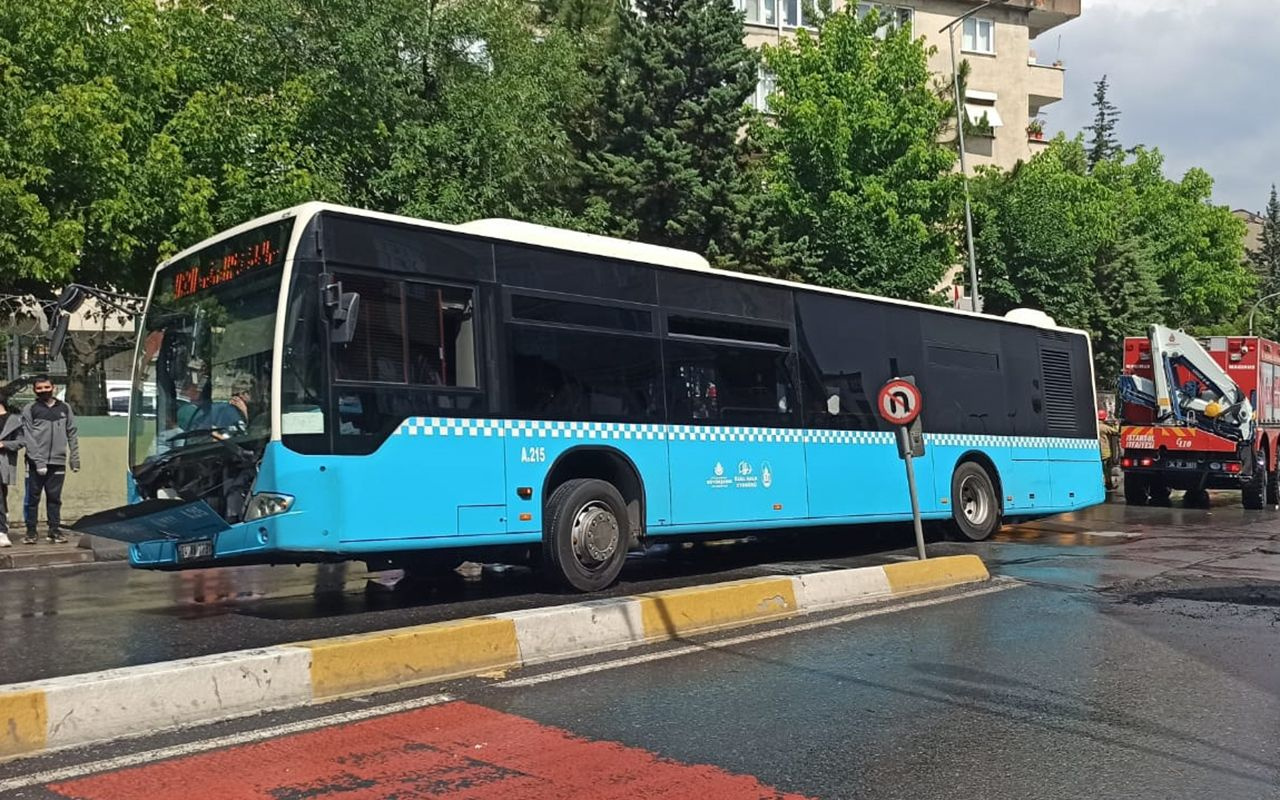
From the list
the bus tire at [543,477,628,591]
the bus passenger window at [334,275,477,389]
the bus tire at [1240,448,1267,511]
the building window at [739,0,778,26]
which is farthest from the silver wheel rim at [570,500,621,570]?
the building window at [739,0,778,26]

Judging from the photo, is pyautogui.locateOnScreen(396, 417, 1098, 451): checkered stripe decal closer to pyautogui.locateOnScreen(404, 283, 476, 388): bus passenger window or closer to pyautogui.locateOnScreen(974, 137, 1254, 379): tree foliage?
pyautogui.locateOnScreen(404, 283, 476, 388): bus passenger window

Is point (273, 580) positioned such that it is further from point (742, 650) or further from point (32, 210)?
point (32, 210)

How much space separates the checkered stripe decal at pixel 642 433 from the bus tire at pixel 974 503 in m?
0.38

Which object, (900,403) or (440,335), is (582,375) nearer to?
(440,335)

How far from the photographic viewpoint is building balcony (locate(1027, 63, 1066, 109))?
151 ft

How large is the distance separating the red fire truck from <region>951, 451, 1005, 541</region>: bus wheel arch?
8307 mm

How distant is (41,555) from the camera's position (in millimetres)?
12914

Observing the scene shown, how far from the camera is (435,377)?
8.52 m

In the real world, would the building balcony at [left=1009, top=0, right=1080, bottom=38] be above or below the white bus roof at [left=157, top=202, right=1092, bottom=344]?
above

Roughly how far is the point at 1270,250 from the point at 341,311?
82.7 m

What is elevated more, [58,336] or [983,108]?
[983,108]

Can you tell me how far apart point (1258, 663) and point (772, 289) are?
20.5ft

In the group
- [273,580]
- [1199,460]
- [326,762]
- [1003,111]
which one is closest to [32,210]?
[273,580]

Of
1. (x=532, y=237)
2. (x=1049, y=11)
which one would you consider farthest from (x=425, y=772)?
(x=1049, y=11)
